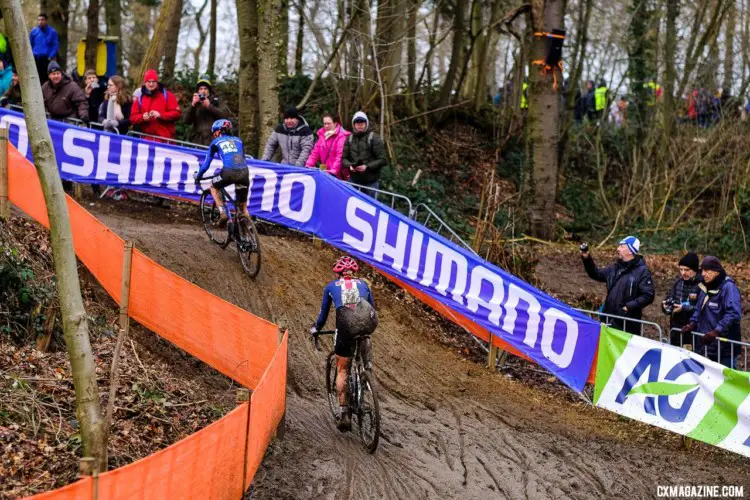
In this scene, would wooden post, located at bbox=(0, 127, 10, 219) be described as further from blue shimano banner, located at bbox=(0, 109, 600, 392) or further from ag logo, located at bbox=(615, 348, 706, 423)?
ag logo, located at bbox=(615, 348, 706, 423)

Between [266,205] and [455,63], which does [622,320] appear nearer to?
[266,205]

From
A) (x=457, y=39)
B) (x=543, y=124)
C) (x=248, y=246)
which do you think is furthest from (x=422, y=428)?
(x=457, y=39)

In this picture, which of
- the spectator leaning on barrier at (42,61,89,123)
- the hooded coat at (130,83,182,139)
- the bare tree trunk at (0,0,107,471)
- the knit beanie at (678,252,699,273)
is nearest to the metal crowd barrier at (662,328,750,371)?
the knit beanie at (678,252,699,273)

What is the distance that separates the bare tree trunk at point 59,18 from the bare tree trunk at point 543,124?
10.4 meters

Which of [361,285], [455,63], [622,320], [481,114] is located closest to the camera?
[361,285]

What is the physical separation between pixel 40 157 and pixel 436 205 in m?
13.6

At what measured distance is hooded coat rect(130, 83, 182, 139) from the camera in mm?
15906

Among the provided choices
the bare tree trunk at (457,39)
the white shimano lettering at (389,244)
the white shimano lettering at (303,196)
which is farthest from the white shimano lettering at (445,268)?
the bare tree trunk at (457,39)

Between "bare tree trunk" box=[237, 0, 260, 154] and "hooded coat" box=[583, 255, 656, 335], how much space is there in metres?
8.17

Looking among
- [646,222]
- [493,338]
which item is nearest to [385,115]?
[646,222]

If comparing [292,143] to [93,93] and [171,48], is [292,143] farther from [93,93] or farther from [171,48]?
[171,48]

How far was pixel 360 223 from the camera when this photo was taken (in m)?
13.7

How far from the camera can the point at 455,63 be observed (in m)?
22.8

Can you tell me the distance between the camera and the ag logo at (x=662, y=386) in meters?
10.1
